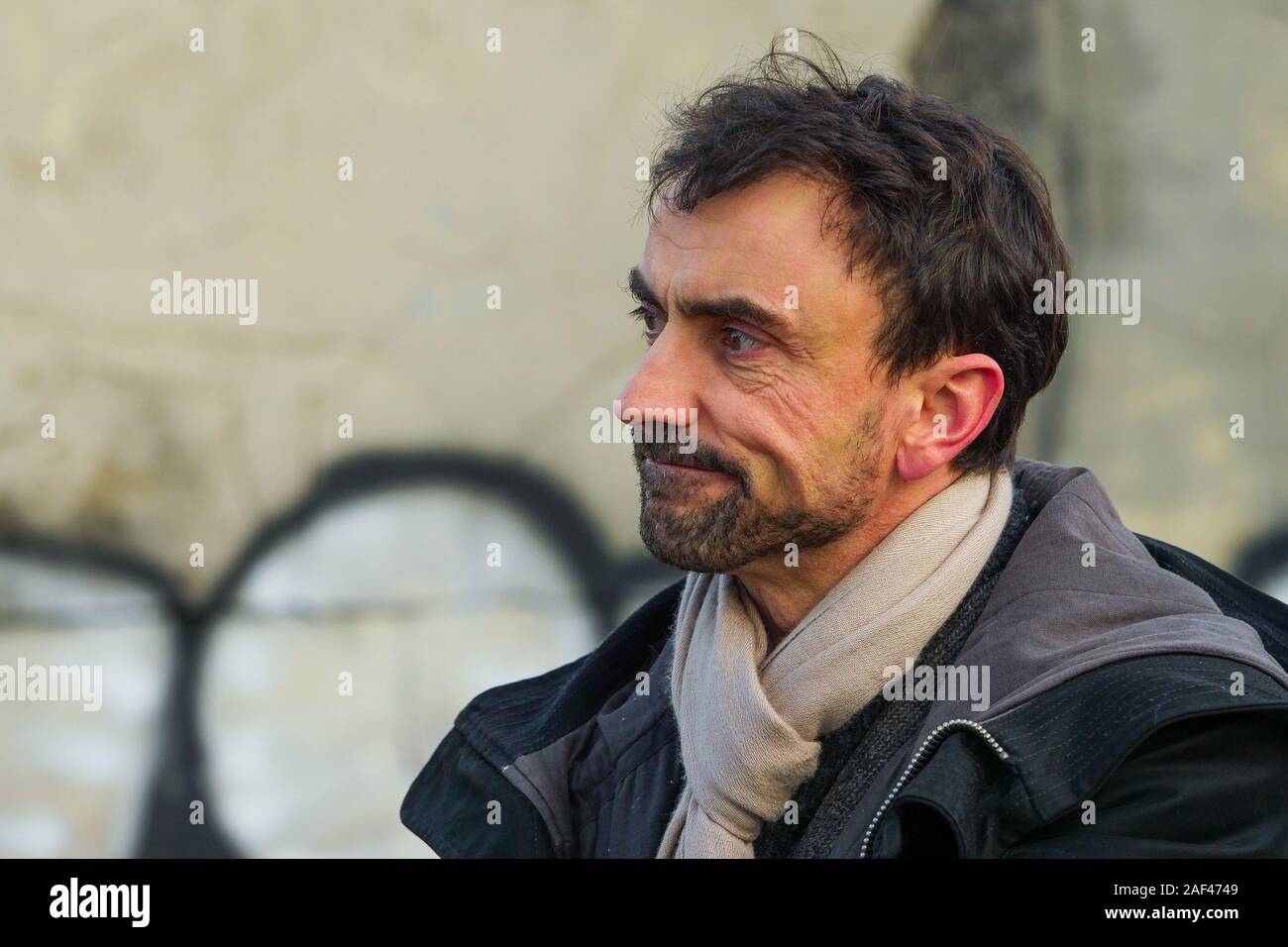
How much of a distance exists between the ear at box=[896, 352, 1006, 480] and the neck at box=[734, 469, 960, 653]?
0.03 m

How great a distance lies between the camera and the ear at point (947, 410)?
1793mm

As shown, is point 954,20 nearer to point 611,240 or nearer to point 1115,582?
point 611,240

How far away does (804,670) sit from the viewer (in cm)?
171

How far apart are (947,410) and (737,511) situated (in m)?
0.30

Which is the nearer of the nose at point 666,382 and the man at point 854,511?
the man at point 854,511

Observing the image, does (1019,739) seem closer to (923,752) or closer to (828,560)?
(923,752)

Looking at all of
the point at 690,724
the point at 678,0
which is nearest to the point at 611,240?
the point at 678,0

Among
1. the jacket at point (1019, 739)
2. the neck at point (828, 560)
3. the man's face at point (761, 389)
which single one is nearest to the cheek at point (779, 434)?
Result: the man's face at point (761, 389)

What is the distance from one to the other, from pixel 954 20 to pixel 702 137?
2.41 metres

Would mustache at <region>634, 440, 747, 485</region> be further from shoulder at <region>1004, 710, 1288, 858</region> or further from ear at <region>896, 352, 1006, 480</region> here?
shoulder at <region>1004, 710, 1288, 858</region>

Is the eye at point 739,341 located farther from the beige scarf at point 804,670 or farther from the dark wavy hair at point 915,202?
the beige scarf at point 804,670

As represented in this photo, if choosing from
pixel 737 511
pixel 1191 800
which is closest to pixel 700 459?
pixel 737 511

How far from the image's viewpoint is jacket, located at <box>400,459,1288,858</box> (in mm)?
1435

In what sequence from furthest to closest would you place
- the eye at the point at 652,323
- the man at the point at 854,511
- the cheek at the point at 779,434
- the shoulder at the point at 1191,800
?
the eye at the point at 652,323 < the cheek at the point at 779,434 < the man at the point at 854,511 < the shoulder at the point at 1191,800
